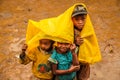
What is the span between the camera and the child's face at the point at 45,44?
271cm

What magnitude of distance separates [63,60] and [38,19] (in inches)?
128

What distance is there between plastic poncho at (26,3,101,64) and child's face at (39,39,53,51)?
0.15ft

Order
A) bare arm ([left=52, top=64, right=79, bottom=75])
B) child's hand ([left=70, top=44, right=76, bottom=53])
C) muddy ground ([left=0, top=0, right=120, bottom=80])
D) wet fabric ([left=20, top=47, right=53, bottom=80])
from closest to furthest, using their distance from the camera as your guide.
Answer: child's hand ([left=70, top=44, right=76, bottom=53])
bare arm ([left=52, top=64, right=79, bottom=75])
wet fabric ([left=20, top=47, right=53, bottom=80])
muddy ground ([left=0, top=0, right=120, bottom=80])

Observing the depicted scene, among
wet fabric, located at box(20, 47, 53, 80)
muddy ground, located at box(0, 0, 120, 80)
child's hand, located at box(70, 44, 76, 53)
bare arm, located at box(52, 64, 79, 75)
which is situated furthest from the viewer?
muddy ground, located at box(0, 0, 120, 80)

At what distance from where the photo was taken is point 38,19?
5859mm

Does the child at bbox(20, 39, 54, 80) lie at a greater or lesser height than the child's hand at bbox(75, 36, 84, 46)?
lesser

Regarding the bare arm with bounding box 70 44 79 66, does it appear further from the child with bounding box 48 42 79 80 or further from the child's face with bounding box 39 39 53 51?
the child's face with bounding box 39 39 53 51

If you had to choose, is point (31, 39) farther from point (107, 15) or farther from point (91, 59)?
point (107, 15)

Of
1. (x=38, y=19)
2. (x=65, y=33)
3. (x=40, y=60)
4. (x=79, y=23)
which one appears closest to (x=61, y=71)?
(x=40, y=60)

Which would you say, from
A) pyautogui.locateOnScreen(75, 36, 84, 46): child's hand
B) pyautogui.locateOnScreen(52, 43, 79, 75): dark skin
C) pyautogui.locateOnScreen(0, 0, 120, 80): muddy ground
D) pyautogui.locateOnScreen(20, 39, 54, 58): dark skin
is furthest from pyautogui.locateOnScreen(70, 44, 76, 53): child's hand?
pyautogui.locateOnScreen(0, 0, 120, 80): muddy ground

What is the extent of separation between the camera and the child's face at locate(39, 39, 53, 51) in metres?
2.71

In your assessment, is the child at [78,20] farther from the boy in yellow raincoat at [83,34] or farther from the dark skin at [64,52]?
the dark skin at [64,52]

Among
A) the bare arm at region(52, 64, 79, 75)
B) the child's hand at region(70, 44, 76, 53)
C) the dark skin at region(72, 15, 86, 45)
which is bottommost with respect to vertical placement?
the bare arm at region(52, 64, 79, 75)

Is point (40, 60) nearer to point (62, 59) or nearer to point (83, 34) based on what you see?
point (62, 59)
